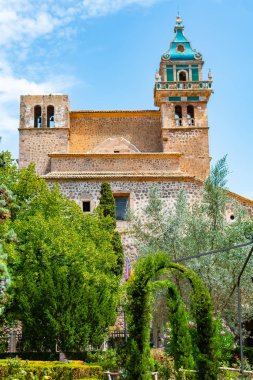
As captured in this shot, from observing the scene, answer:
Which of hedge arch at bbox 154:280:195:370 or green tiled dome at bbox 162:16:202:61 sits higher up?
green tiled dome at bbox 162:16:202:61

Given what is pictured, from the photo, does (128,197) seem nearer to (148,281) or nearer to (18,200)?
(18,200)

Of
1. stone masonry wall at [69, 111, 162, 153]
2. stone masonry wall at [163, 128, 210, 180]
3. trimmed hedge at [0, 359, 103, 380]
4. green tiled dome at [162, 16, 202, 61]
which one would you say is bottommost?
trimmed hedge at [0, 359, 103, 380]

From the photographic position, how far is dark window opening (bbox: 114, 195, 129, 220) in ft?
90.7

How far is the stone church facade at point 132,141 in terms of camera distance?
27.8m

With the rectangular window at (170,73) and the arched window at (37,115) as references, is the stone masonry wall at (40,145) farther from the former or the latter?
the rectangular window at (170,73)

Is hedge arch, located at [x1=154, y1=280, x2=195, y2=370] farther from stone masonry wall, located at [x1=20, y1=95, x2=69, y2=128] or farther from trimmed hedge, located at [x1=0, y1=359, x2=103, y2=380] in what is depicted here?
stone masonry wall, located at [x1=20, y1=95, x2=69, y2=128]

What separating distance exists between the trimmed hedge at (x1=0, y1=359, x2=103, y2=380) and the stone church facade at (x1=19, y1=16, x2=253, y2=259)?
1217 cm

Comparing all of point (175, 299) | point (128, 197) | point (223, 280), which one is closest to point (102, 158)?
point (128, 197)

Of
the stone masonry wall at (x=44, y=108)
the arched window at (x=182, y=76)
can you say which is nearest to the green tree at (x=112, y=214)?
the stone masonry wall at (x=44, y=108)

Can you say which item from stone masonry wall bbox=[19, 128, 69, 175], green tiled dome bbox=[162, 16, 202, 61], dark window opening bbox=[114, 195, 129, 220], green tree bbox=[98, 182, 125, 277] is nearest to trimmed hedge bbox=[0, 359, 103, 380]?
green tree bbox=[98, 182, 125, 277]

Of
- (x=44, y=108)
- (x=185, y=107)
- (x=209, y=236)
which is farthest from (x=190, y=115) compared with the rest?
(x=209, y=236)

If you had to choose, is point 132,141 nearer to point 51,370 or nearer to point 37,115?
point 37,115

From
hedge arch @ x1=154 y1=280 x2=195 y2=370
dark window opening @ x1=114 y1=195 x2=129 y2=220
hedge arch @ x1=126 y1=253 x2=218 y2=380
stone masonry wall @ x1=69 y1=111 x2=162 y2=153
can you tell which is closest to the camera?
hedge arch @ x1=126 y1=253 x2=218 y2=380

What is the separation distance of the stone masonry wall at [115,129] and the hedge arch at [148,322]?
2433 centimetres
